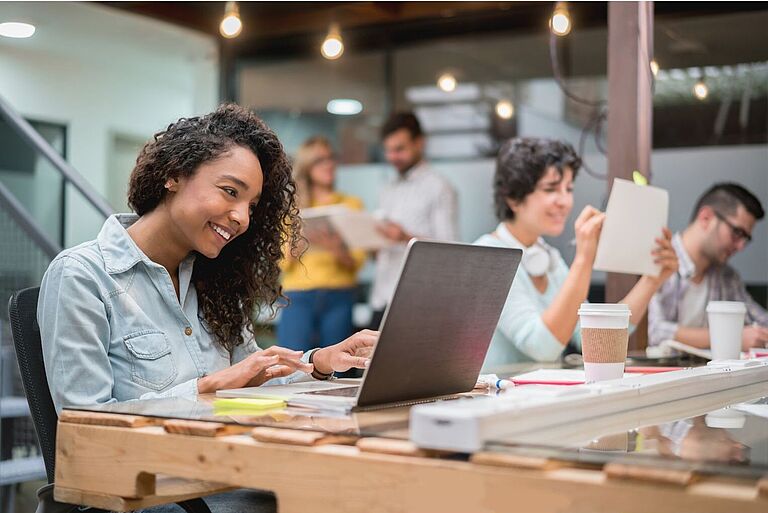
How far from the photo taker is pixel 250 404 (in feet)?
4.71

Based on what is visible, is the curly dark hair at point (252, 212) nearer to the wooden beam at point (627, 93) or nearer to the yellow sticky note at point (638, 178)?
the yellow sticky note at point (638, 178)

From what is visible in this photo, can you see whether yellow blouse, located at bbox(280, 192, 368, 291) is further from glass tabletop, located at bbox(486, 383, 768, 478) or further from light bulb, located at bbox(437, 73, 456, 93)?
glass tabletop, located at bbox(486, 383, 768, 478)

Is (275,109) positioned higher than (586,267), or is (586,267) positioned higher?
(275,109)

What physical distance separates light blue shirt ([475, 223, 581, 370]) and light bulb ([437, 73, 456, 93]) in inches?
123

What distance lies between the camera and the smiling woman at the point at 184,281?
168 cm

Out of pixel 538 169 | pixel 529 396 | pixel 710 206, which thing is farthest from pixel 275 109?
pixel 529 396

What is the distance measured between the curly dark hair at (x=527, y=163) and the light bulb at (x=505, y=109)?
279cm

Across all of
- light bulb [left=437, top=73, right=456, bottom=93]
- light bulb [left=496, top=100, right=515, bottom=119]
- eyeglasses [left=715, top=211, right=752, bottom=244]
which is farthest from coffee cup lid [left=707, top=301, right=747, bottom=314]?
light bulb [left=437, top=73, right=456, bottom=93]

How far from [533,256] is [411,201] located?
2599mm

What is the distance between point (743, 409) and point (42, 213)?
136 inches

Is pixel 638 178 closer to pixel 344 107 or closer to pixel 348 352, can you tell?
pixel 348 352

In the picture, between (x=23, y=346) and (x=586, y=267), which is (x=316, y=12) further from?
(x=23, y=346)

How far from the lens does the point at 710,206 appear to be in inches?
157

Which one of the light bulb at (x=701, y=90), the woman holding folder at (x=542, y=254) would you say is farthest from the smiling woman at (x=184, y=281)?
the light bulb at (x=701, y=90)
